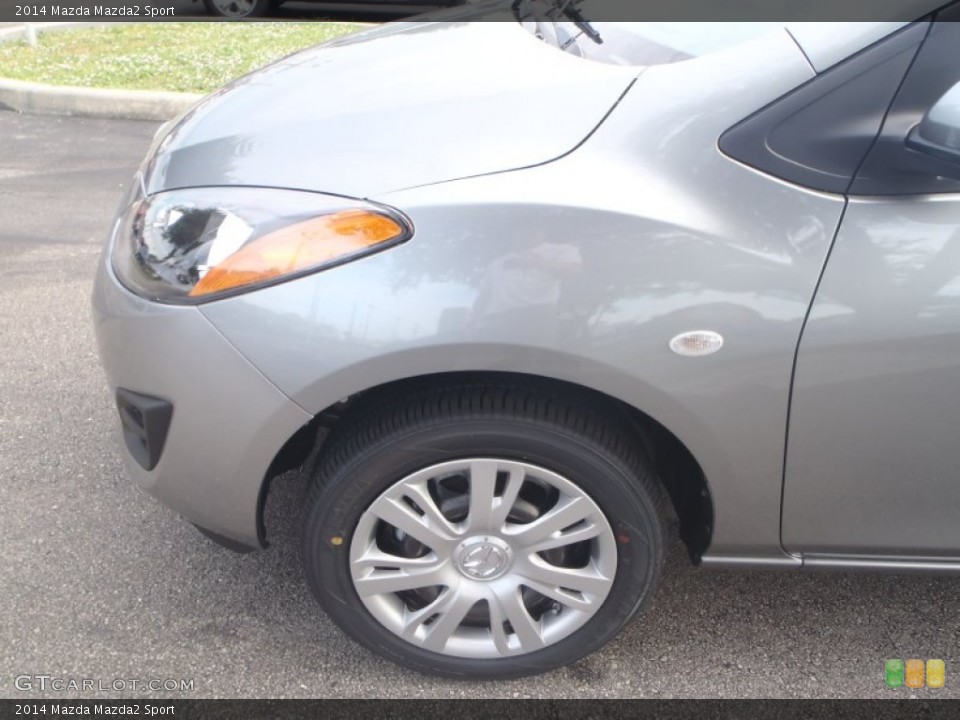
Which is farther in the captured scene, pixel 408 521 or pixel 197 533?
→ pixel 197 533

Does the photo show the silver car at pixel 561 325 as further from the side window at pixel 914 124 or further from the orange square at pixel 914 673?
the orange square at pixel 914 673

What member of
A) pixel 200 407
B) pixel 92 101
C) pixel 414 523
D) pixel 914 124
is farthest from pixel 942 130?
pixel 92 101

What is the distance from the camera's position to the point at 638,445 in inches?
81.9

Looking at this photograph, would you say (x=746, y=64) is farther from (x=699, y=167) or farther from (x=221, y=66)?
(x=221, y=66)

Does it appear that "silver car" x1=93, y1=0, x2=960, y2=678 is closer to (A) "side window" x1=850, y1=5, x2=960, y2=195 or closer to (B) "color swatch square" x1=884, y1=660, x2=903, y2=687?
(A) "side window" x1=850, y1=5, x2=960, y2=195

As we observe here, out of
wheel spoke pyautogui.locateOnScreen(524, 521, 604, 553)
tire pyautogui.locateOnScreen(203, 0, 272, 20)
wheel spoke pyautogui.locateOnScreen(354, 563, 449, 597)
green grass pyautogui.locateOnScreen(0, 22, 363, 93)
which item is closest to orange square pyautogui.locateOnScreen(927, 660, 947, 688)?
wheel spoke pyautogui.locateOnScreen(524, 521, 604, 553)

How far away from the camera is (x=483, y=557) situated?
82.8 inches

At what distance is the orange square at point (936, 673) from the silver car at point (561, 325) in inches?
13.9

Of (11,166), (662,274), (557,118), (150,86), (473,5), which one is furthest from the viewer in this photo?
(150,86)

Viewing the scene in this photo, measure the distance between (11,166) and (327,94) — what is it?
439 cm

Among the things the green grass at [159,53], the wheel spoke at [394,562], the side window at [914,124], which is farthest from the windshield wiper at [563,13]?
the green grass at [159,53]

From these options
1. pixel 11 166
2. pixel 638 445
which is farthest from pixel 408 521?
pixel 11 166

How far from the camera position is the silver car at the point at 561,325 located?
1.81m

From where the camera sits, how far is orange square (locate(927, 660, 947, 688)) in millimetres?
Result: 2283
